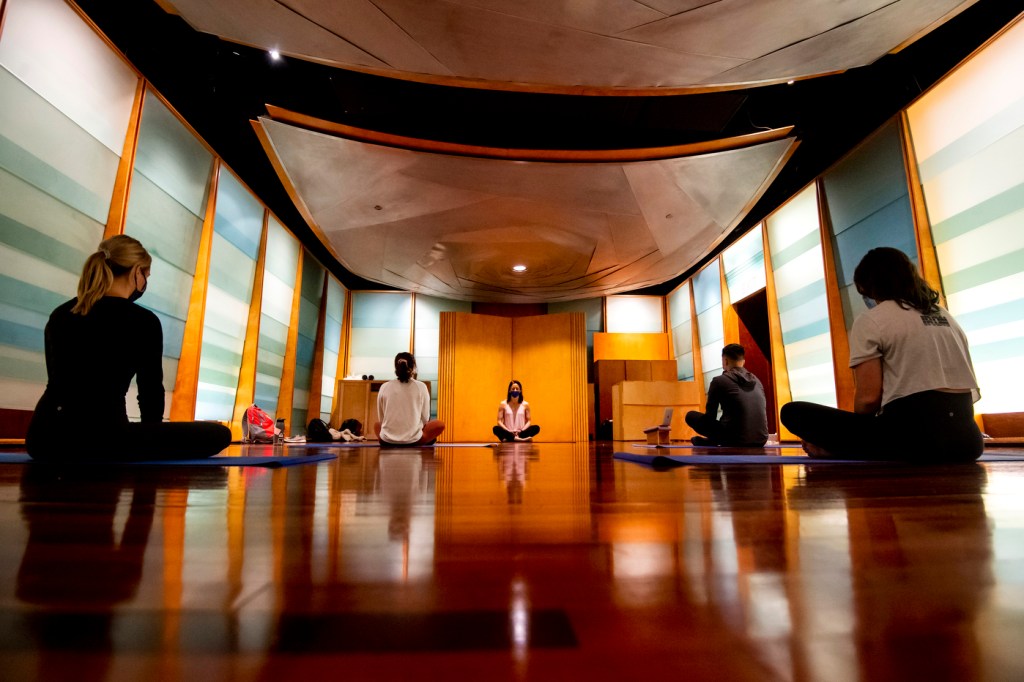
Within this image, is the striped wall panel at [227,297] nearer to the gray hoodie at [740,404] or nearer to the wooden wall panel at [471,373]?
the wooden wall panel at [471,373]

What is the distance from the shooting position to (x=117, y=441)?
185 centimetres

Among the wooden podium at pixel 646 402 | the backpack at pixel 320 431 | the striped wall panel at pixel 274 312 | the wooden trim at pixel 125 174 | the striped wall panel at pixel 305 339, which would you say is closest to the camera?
the wooden trim at pixel 125 174

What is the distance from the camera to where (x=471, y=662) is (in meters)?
0.20

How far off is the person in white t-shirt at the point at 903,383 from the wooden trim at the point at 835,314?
Answer: 4.10m

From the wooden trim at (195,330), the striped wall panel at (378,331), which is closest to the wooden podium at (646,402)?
the striped wall panel at (378,331)

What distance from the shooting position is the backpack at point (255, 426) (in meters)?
5.70

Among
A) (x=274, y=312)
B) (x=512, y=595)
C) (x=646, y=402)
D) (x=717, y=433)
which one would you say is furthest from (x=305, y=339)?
(x=512, y=595)

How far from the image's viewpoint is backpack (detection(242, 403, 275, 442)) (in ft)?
18.7

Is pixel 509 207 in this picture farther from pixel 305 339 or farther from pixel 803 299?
pixel 305 339

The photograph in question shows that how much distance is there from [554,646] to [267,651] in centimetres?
12

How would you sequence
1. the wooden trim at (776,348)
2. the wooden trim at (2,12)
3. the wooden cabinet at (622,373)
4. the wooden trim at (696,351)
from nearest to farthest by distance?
the wooden trim at (2,12) < the wooden trim at (776,348) < the wooden trim at (696,351) < the wooden cabinet at (622,373)

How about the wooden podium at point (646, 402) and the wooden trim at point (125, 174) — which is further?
the wooden podium at point (646, 402)

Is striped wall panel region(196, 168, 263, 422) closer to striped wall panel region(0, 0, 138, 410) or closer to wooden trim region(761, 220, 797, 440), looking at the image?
striped wall panel region(0, 0, 138, 410)

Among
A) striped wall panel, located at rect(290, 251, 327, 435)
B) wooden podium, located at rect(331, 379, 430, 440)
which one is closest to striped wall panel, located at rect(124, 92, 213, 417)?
striped wall panel, located at rect(290, 251, 327, 435)
